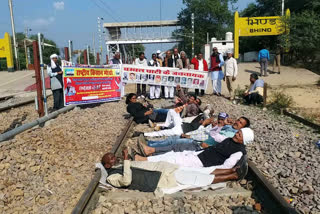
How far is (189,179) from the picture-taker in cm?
435

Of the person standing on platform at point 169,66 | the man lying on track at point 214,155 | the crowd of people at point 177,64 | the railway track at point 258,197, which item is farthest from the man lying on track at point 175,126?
the person standing on platform at point 169,66

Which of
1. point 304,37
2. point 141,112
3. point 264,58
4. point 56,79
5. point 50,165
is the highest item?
point 304,37

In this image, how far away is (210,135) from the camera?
595 centimetres

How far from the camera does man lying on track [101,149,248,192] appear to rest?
4293 millimetres

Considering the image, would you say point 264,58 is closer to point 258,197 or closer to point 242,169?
point 242,169

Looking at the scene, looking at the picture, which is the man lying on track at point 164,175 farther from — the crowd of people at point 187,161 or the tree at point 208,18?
the tree at point 208,18

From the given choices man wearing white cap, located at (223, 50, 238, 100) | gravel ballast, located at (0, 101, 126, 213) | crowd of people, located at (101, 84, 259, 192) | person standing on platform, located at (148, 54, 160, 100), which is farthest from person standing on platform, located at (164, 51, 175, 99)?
crowd of people, located at (101, 84, 259, 192)

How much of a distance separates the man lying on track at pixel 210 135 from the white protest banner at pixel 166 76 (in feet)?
21.5

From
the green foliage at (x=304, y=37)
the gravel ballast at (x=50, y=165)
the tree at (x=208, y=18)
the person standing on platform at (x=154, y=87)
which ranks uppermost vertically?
the tree at (x=208, y=18)

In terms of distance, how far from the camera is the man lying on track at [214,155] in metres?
4.91

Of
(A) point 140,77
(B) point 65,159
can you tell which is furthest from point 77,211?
(A) point 140,77

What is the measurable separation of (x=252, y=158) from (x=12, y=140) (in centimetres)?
424

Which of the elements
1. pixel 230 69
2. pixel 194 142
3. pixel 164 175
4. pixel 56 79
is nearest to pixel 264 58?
pixel 230 69

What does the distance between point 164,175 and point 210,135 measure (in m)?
1.91
